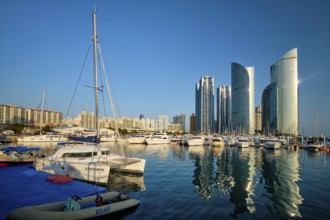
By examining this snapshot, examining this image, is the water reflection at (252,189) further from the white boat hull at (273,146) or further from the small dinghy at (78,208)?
the white boat hull at (273,146)

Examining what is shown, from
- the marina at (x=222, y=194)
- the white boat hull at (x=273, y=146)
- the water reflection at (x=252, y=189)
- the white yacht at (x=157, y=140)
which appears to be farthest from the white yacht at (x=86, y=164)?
the white boat hull at (x=273, y=146)

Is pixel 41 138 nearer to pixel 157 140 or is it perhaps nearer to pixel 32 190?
pixel 157 140

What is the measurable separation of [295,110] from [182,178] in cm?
17620

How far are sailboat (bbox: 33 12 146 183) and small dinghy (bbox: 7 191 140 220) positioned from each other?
6.29 meters

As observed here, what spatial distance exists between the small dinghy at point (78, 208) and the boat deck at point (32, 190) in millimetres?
1459

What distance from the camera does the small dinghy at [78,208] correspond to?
34.1 feet

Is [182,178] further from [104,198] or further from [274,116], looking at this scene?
[274,116]

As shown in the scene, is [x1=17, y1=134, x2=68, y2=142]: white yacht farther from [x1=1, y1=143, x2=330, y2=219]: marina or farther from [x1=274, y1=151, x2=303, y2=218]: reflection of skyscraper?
[x1=274, y1=151, x2=303, y2=218]: reflection of skyscraper

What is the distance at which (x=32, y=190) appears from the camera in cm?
1538

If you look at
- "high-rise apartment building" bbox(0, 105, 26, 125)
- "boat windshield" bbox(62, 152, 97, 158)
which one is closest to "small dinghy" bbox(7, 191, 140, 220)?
"boat windshield" bbox(62, 152, 97, 158)

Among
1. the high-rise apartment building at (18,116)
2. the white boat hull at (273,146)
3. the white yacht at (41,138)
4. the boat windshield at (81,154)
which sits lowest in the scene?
the white boat hull at (273,146)

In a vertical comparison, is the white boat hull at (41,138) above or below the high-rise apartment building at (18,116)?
below

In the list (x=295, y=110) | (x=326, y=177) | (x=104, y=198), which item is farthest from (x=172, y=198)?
(x=295, y=110)

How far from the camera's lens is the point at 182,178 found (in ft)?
78.4
